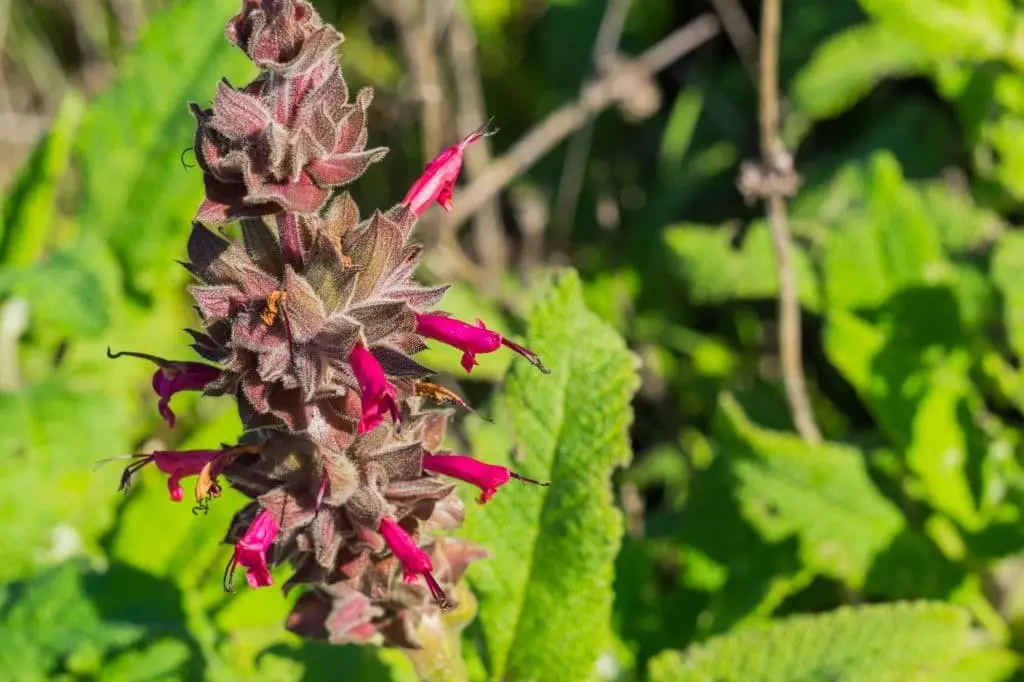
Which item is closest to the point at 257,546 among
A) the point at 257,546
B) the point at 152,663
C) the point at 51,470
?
the point at 257,546

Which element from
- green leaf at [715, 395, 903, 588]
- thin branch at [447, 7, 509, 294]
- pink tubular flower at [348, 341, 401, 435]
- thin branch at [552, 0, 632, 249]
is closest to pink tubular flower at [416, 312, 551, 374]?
pink tubular flower at [348, 341, 401, 435]

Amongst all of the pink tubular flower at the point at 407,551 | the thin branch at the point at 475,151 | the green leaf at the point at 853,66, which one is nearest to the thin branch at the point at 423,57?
the thin branch at the point at 475,151

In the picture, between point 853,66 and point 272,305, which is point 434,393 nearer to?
point 272,305

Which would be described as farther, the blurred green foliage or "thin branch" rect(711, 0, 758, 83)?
"thin branch" rect(711, 0, 758, 83)

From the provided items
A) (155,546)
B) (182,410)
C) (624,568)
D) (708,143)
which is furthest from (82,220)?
(708,143)

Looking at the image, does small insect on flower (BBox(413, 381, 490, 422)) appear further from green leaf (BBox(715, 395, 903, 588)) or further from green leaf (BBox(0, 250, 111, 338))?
green leaf (BBox(0, 250, 111, 338))

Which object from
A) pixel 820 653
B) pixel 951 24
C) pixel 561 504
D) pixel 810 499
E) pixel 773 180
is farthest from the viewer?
pixel 951 24

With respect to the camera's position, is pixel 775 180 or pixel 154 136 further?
pixel 154 136
